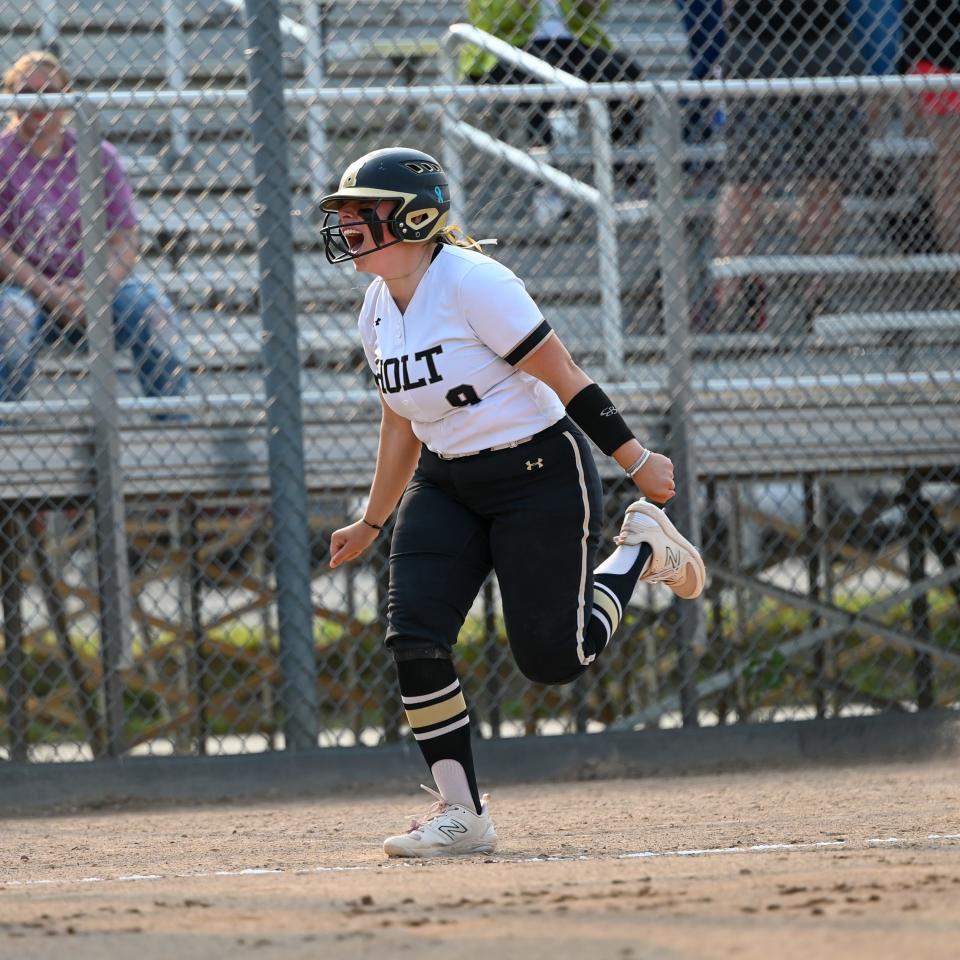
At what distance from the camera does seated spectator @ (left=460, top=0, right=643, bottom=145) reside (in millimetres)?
8031

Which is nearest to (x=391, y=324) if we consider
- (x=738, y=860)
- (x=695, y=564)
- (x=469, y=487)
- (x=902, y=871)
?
(x=469, y=487)

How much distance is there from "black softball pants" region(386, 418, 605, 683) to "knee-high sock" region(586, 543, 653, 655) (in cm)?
8

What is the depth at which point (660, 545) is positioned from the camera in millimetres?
4852

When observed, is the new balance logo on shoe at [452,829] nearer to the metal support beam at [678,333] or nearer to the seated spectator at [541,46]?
the metal support beam at [678,333]

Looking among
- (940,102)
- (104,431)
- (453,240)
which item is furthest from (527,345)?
(940,102)

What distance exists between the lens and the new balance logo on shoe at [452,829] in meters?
4.29

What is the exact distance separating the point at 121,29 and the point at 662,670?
5.76 metres

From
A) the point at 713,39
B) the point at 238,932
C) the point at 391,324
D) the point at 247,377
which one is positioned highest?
the point at 713,39

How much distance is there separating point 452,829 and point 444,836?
0.03 meters

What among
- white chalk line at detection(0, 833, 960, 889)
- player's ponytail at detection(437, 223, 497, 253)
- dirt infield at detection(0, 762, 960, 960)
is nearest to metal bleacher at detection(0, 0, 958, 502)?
dirt infield at detection(0, 762, 960, 960)

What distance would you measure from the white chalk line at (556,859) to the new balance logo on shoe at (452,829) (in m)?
0.12

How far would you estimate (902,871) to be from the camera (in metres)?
3.53

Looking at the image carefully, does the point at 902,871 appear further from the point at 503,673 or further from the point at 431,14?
the point at 431,14

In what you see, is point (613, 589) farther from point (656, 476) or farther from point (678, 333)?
point (678, 333)
